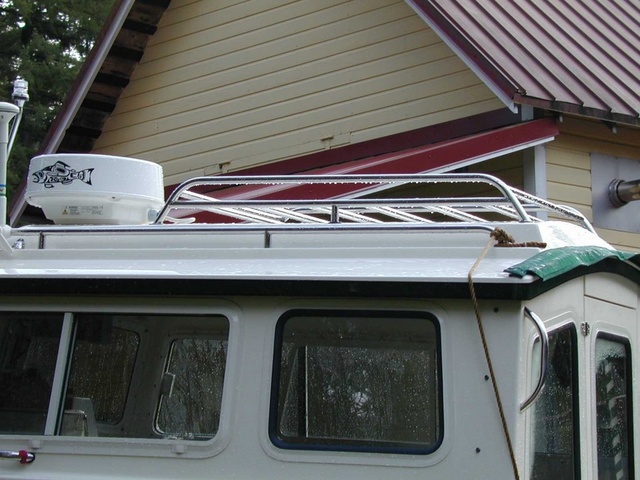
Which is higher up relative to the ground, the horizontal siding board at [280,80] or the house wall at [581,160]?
the horizontal siding board at [280,80]

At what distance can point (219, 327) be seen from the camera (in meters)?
4.32

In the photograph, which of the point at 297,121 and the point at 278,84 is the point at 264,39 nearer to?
the point at 278,84

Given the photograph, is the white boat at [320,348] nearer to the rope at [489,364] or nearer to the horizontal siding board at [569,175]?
the rope at [489,364]

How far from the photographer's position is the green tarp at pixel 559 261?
149 inches

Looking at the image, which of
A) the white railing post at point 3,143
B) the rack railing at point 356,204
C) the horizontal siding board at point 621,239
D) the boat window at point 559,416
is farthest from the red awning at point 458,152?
the boat window at point 559,416

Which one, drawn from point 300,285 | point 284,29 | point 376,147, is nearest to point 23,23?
point 284,29

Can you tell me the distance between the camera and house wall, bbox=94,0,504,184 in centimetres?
931

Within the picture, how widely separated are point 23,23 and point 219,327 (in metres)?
18.7

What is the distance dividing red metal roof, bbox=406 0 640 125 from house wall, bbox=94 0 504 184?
14.9 inches

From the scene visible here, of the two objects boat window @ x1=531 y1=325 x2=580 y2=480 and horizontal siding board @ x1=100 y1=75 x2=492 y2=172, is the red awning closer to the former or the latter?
horizontal siding board @ x1=100 y1=75 x2=492 y2=172

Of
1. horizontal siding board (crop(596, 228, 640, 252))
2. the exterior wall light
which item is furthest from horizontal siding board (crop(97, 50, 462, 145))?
horizontal siding board (crop(596, 228, 640, 252))

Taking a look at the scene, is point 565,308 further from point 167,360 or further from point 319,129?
point 319,129

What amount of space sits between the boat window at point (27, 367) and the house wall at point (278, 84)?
203 inches

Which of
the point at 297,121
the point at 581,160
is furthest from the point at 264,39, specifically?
the point at 581,160
